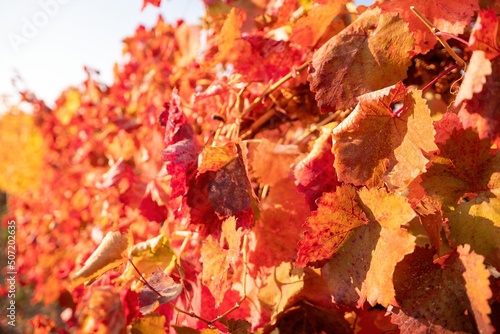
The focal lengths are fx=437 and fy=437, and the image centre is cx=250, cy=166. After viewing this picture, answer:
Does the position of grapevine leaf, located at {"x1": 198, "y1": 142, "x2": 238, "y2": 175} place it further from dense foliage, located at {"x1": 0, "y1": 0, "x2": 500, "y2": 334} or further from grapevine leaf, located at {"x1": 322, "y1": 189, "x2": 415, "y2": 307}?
grapevine leaf, located at {"x1": 322, "y1": 189, "x2": 415, "y2": 307}

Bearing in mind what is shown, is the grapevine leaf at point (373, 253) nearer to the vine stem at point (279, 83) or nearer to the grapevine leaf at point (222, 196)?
the grapevine leaf at point (222, 196)

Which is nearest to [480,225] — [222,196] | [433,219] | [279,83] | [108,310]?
[433,219]

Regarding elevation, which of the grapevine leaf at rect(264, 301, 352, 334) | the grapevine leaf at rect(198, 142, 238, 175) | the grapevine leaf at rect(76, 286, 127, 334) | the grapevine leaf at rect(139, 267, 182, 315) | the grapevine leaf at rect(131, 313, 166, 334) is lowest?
the grapevine leaf at rect(264, 301, 352, 334)

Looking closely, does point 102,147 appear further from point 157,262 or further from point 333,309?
point 333,309

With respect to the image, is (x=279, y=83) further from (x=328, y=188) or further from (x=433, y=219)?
(x=433, y=219)

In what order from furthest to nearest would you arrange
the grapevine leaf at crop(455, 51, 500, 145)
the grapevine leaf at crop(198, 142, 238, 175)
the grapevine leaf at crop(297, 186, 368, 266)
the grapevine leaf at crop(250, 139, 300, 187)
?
the grapevine leaf at crop(250, 139, 300, 187), the grapevine leaf at crop(198, 142, 238, 175), the grapevine leaf at crop(297, 186, 368, 266), the grapevine leaf at crop(455, 51, 500, 145)

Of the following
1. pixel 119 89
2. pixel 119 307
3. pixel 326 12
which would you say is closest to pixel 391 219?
pixel 326 12

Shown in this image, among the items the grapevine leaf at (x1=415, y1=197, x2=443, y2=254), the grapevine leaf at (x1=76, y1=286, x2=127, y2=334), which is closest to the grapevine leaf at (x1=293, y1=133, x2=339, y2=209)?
the grapevine leaf at (x1=415, y1=197, x2=443, y2=254)
